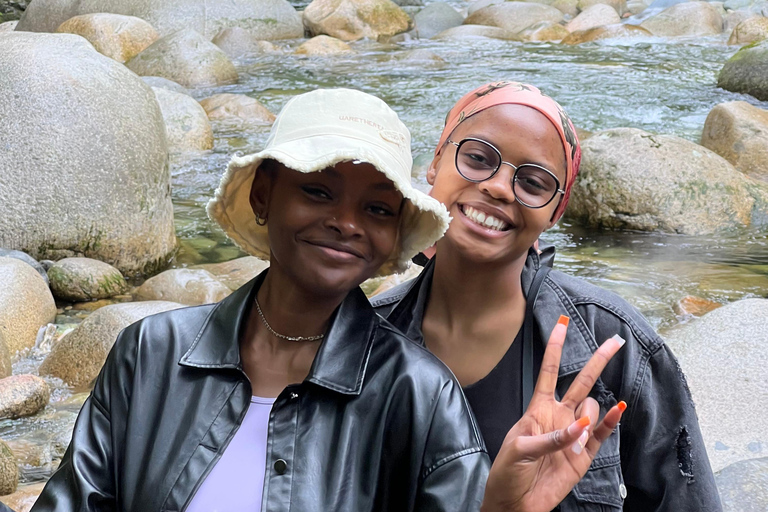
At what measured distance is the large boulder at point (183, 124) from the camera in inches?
368

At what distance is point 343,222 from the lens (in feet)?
5.67

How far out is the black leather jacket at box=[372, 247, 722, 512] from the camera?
7.00ft

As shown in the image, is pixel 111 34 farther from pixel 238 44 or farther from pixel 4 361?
pixel 4 361

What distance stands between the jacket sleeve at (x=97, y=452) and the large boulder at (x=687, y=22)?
53.5 feet

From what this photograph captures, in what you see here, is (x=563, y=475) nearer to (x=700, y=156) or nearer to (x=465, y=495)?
(x=465, y=495)

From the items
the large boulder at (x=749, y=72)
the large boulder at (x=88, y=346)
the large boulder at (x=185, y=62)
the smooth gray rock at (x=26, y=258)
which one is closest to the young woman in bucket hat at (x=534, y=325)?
the large boulder at (x=88, y=346)

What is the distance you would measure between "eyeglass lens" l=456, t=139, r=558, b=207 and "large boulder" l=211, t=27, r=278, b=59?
13084 millimetres

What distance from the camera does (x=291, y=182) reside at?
1.76 metres

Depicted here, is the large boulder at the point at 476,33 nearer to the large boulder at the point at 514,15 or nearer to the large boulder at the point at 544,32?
the large boulder at the point at 544,32

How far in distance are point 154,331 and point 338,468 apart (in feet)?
1.59

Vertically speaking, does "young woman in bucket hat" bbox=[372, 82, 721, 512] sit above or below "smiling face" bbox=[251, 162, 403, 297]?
below

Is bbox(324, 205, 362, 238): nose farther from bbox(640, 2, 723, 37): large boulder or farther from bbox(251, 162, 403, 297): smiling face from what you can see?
bbox(640, 2, 723, 37): large boulder

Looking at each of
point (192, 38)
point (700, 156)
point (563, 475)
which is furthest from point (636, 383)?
point (192, 38)

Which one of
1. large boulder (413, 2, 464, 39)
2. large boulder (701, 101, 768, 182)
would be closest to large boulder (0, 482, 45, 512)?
large boulder (701, 101, 768, 182)
